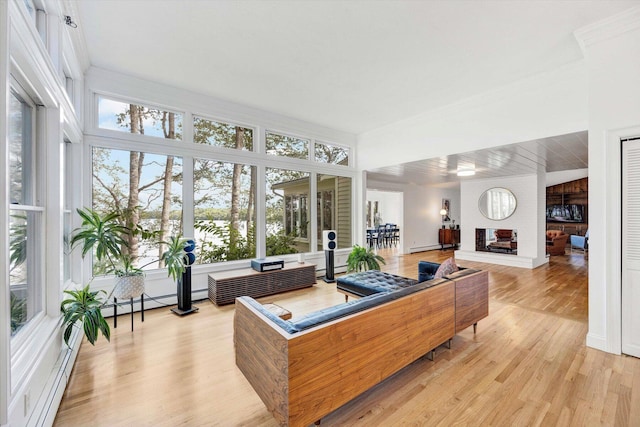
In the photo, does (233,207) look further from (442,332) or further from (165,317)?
(442,332)

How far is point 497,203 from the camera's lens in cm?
746

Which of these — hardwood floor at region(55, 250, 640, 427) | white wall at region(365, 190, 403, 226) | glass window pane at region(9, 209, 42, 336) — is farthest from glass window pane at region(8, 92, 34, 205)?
white wall at region(365, 190, 403, 226)

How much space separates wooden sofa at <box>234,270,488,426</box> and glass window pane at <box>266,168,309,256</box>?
312 cm

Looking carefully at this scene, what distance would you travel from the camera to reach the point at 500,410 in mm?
1862

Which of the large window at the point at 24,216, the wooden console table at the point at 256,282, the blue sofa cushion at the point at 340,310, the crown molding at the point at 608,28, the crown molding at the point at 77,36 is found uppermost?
the crown molding at the point at 77,36

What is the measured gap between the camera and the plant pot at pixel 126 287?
3.01m

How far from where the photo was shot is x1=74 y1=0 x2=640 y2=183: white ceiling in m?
2.47

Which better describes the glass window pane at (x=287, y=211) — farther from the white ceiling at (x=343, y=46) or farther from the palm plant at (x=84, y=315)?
the palm plant at (x=84, y=315)

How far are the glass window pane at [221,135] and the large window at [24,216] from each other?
2.53 m

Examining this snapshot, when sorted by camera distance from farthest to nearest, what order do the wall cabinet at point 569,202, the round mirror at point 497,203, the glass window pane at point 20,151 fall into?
the wall cabinet at point 569,202 < the round mirror at point 497,203 < the glass window pane at point 20,151

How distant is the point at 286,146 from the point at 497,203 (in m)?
5.96

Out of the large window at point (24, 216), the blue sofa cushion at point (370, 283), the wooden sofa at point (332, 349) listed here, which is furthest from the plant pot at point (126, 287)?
the blue sofa cushion at point (370, 283)

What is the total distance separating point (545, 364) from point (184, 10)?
180 inches

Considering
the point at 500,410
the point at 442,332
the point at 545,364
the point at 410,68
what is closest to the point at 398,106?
the point at 410,68
